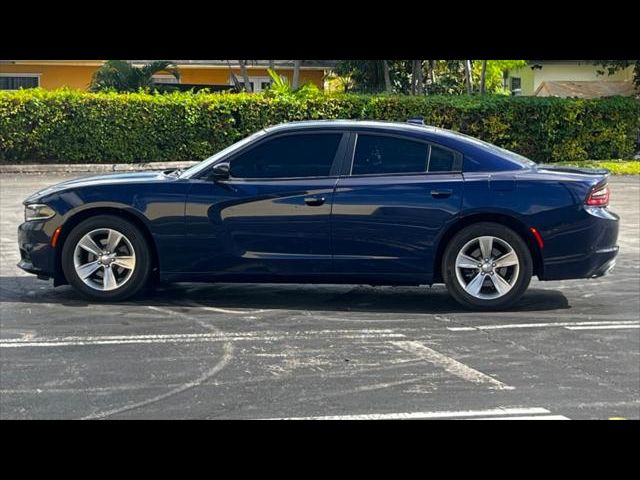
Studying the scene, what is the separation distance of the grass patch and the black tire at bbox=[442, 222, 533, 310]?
13.5 m

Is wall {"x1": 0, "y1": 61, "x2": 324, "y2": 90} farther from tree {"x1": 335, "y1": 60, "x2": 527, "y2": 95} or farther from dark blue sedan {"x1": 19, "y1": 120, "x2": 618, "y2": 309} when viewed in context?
dark blue sedan {"x1": 19, "y1": 120, "x2": 618, "y2": 309}

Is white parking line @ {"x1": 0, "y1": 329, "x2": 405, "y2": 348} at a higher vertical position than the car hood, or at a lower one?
lower

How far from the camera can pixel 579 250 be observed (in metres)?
8.27

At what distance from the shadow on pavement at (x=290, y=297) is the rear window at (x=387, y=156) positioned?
3.84 ft

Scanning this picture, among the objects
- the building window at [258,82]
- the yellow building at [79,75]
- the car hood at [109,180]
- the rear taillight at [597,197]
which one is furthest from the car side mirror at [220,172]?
the building window at [258,82]

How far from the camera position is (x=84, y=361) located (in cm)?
650

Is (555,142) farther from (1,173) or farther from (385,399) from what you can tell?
(385,399)

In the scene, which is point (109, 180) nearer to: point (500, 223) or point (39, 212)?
point (39, 212)

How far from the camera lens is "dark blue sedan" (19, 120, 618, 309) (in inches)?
324

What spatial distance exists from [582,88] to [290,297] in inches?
1114

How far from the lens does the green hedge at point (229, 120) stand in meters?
22.1

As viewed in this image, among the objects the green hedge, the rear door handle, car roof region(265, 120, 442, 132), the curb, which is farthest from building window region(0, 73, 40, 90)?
the rear door handle

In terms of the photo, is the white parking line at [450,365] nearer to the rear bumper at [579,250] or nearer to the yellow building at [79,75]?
the rear bumper at [579,250]

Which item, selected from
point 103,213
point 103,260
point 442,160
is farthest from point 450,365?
point 103,213
